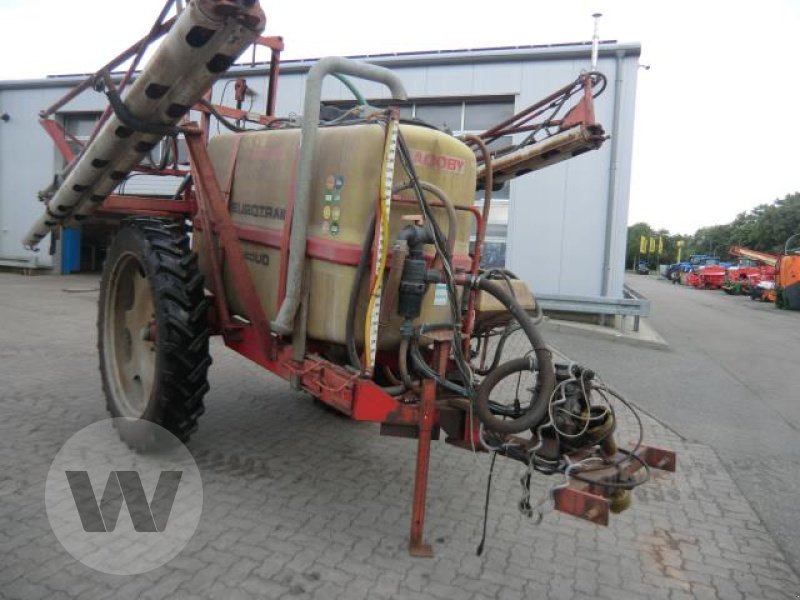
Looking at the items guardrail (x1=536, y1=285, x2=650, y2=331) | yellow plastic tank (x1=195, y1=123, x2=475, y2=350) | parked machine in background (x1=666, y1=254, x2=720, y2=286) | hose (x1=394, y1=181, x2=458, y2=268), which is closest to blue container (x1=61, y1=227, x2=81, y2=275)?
guardrail (x1=536, y1=285, x2=650, y2=331)

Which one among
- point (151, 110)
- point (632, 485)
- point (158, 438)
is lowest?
point (158, 438)

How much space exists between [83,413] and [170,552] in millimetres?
2491

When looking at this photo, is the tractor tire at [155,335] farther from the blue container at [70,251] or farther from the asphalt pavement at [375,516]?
the blue container at [70,251]

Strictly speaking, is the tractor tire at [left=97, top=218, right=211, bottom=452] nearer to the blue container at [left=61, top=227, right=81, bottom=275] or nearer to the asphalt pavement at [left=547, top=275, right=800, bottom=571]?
the asphalt pavement at [left=547, top=275, right=800, bottom=571]

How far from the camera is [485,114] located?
12820 millimetres

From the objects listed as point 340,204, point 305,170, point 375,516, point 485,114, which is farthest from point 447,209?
point 485,114

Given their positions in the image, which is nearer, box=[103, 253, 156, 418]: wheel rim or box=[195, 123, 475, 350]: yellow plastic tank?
box=[195, 123, 475, 350]: yellow plastic tank

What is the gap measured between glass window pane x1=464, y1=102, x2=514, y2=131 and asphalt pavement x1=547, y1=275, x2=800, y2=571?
476 centimetres

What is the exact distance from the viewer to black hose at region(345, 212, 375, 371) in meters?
3.08

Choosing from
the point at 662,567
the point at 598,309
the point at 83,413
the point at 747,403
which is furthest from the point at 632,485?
the point at 598,309

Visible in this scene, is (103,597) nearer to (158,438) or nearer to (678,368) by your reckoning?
(158,438)

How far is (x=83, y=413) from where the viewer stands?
197 inches

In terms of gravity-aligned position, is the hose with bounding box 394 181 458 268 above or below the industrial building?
below

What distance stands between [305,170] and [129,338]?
2.46m
